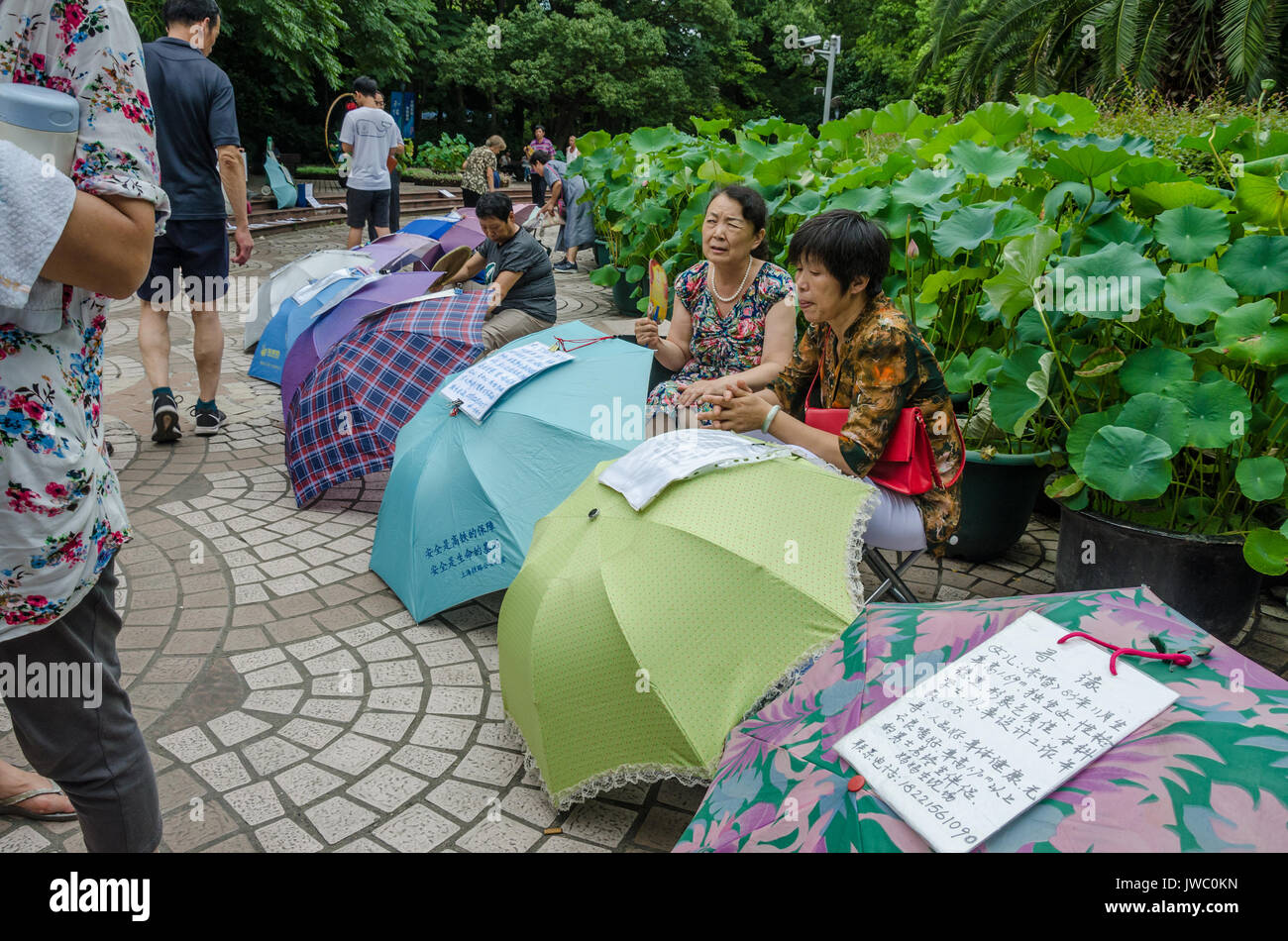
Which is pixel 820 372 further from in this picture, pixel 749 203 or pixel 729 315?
pixel 749 203

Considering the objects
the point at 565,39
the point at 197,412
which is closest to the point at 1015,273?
the point at 197,412

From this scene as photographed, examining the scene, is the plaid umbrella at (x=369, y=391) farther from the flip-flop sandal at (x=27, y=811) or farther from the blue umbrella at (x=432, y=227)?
the blue umbrella at (x=432, y=227)

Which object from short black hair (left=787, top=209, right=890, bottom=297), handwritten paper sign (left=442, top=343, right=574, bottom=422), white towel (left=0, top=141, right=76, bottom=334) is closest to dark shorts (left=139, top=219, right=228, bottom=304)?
handwritten paper sign (left=442, top=343, right=574, bottom=422)

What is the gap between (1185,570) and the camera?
10.3ft

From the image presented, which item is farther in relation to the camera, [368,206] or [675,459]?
[368,206]

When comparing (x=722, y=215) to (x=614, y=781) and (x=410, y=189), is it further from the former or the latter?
(x=410, y=189)

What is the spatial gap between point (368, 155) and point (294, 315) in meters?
3.20

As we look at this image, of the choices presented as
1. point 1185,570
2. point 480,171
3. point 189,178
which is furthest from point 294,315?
point 480,171

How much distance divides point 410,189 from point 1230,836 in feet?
73.7

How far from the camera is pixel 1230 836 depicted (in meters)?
1.05

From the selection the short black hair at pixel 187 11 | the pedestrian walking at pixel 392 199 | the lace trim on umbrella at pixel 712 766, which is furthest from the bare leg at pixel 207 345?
the pedestrian walking at pixel 392 199

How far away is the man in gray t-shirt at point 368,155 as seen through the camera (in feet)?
28.7

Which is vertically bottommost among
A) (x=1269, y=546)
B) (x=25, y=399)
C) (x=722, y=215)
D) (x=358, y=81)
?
(x=1269, y=546)

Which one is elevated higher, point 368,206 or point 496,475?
point 368,206
